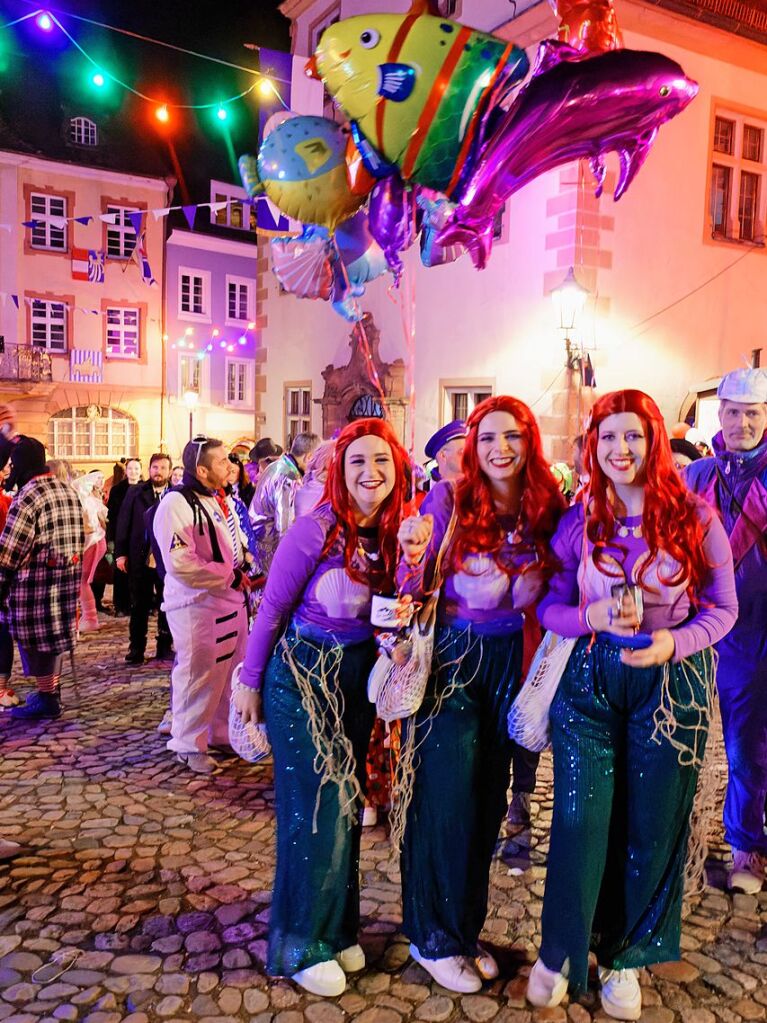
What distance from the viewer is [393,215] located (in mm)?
3852

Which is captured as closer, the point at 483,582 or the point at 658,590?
the point at 658,590

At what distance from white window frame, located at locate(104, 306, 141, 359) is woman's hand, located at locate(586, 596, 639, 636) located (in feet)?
79.4

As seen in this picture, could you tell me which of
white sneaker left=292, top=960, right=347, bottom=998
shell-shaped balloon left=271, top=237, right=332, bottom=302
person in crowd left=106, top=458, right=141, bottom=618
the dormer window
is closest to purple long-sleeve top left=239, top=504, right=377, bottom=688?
white sneaker left=292, top=960, right=347, bottom=998

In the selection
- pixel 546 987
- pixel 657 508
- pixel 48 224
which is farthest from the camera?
pixel 48 224

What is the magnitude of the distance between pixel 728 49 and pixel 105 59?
22015 mm

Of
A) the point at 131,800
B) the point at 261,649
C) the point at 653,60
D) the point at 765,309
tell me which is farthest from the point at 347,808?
the point at 765,309

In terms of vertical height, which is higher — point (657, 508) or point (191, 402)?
point (191, 402)

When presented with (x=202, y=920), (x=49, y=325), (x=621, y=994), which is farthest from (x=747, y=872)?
(x=49, y=325)

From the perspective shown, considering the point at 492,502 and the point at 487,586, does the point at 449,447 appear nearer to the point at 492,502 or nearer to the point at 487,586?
the point at 492,502

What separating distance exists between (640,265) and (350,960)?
29.3 ft

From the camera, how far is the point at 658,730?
248 cm

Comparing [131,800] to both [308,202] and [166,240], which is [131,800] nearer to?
[308,202]

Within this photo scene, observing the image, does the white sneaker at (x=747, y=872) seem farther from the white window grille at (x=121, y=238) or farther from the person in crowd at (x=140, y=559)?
the white window grille at (x=121, y=238)

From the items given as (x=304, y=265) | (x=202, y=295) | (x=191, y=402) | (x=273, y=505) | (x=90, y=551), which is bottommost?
(x=90, y=551)
